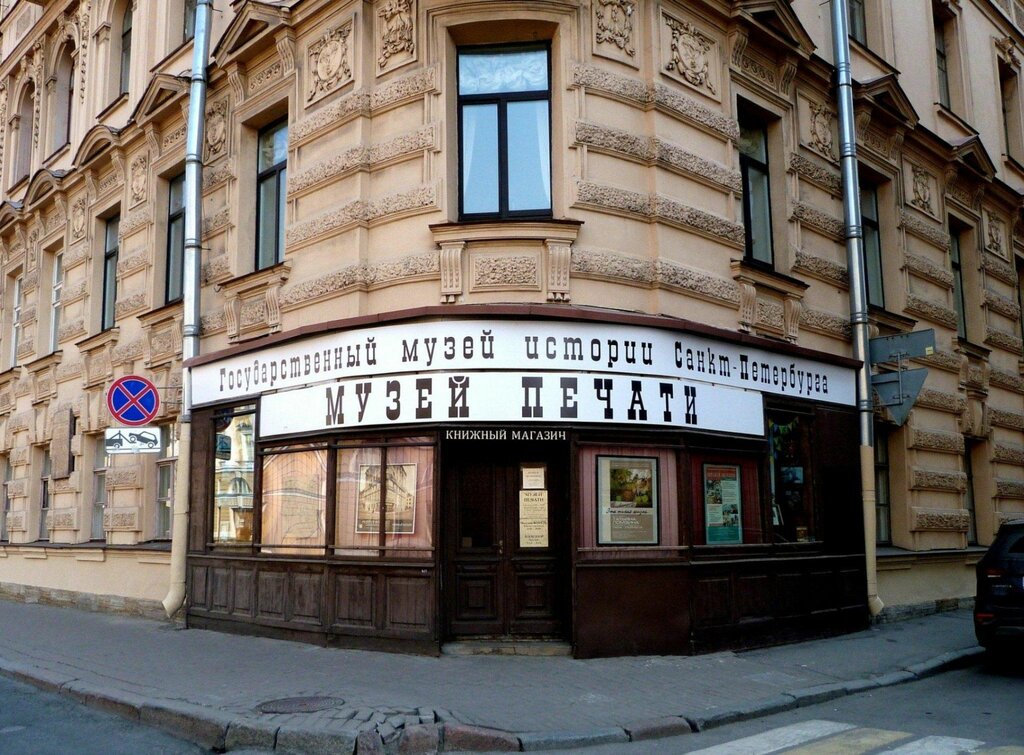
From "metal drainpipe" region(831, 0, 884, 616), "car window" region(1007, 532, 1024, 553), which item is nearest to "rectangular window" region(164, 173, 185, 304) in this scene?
"metal drainpipe" region(831, 0, 884, 616)

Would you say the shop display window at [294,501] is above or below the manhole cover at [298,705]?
above

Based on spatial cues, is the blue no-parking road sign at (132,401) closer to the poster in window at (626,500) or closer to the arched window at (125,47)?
the poster in window at (626,500)

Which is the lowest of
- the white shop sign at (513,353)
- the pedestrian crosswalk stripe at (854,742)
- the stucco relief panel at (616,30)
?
the pedestrian crosswalk stripe at (854,742)

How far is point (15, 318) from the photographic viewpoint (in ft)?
68.3

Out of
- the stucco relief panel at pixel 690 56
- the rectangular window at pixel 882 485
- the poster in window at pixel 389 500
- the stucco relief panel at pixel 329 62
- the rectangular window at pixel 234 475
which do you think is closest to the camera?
the poster in window at pixel 389 500

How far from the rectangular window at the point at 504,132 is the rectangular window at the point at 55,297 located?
11.3 metres

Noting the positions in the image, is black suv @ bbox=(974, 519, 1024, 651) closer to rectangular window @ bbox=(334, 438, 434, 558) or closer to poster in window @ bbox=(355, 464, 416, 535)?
rectangular window @ bbox=(334, 438, 434, 558)

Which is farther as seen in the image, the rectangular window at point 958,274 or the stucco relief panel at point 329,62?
the rectangular window at point 958,274

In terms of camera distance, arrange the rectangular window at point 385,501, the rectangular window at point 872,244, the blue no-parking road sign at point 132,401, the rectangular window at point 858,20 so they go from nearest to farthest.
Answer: the rectangular window at point 385,501 < the blue no-parking road sign at point 132,401 < the rectangular window at point 872,244 < the rectangular window at point 858,20

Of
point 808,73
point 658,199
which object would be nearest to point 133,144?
point 658,199

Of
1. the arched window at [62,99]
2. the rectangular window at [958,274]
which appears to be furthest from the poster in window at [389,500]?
the arched window at [62,99]

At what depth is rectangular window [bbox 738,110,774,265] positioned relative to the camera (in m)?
12.8

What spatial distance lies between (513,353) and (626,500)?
6.69 ft

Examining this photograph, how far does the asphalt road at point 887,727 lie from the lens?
267 inches
